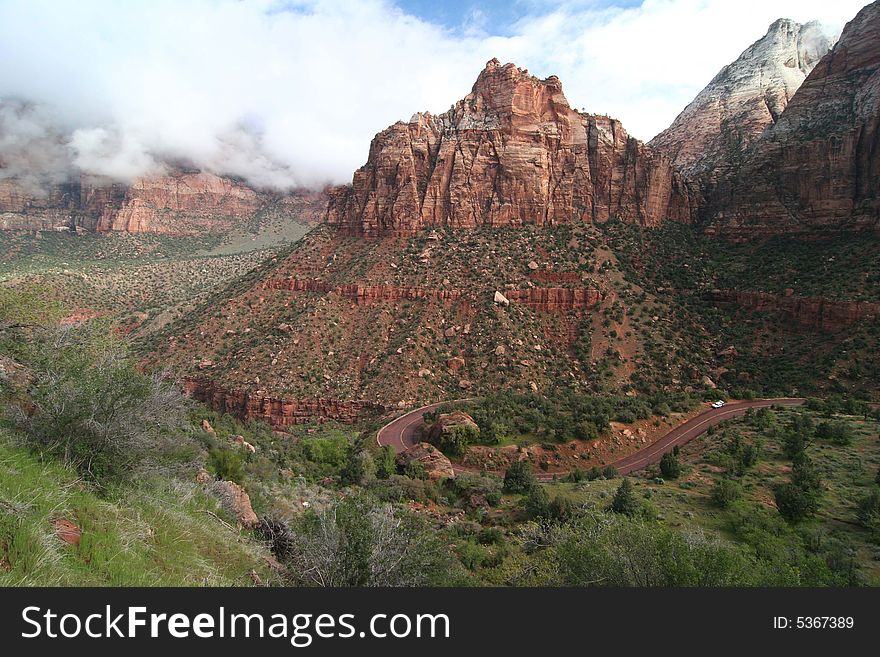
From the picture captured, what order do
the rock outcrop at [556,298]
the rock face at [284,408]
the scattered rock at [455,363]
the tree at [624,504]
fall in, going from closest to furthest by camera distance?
the tree at [624,504] < the rock face at [284,408] < the scattered rock at [455,363] < the rock outcrop at [556,298]

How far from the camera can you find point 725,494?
20250 mm

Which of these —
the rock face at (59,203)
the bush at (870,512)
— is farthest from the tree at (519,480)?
the rock face at (59,203)

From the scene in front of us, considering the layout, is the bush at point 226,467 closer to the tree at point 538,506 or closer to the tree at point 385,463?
the tree at point 385,463

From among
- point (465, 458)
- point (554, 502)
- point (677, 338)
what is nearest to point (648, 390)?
point (677, 338)

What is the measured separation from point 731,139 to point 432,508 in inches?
Answer: 4065

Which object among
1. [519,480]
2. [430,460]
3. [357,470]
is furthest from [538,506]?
[357,470]

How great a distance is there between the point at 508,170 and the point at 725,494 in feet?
185

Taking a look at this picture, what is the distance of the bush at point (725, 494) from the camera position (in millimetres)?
20172

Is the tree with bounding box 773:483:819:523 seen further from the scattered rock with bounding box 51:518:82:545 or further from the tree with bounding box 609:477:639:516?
the scattered rock with bounding box 51:518:82:545

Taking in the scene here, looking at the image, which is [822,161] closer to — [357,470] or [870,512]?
[870,512]

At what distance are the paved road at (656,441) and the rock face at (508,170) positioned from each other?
34.3 metres

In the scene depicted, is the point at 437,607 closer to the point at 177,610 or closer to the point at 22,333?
the point at 177,610

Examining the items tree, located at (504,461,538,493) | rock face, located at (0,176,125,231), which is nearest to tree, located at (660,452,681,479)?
tree, located at (504,461,538,493)

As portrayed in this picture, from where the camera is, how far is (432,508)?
23938 mm
